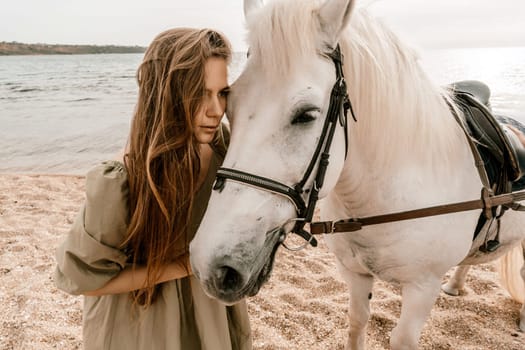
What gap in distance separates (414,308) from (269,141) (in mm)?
1209

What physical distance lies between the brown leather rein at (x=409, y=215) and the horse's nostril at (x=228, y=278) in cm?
59

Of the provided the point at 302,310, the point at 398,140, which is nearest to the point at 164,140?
the point at 398,140

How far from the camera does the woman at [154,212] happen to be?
133 cm

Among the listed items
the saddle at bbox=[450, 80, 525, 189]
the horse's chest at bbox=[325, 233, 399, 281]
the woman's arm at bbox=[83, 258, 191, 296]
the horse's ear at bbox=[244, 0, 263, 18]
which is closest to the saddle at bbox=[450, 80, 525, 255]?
the saddle at bbox=[450, 80, 525, 189]

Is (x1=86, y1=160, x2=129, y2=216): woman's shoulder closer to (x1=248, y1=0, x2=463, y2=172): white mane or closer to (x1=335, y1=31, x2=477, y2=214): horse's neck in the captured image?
(x1=248, y1=0, x2=463, y2=172): white mane

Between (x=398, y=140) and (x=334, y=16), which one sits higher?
(x=334, y=16)

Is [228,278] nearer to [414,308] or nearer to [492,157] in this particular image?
[414,308]

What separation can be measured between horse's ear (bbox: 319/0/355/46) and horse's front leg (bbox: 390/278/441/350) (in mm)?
1251

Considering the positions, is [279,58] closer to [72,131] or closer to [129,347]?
[129,347]

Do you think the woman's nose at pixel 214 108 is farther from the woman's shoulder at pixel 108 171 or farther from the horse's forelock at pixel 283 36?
the woman's shoulder at pixel 108 171

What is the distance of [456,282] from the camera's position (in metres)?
3.26

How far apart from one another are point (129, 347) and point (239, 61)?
4.21ft

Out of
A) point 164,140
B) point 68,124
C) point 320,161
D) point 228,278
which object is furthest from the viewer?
point 68,124

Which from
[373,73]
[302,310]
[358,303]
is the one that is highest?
[373,73]
